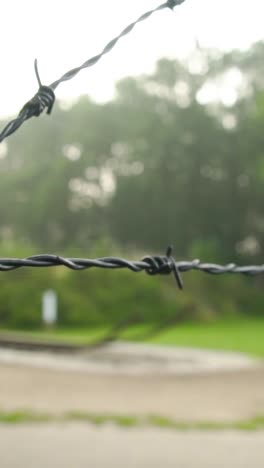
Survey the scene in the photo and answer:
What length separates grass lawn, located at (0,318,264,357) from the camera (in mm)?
4477

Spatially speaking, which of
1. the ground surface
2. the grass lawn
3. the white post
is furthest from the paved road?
the white post

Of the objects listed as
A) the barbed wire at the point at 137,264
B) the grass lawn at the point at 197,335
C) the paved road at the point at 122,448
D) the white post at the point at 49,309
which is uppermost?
the white post at the point at 49,309

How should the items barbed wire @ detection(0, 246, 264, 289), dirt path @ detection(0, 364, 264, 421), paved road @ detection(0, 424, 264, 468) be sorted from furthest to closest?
dirt path @ detection(0, 364, 264, 421) < paved road @ detection(0, 424, 264, 468) < barbed wire @ detection(0, 246, 264, 289)

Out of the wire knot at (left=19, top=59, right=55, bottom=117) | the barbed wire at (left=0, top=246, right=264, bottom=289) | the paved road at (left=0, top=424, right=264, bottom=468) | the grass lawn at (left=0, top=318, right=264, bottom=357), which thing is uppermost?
the grass lawn at (left=0, top=318, right=264, bottom=357)

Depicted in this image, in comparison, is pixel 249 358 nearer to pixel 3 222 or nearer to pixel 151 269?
pixel 151 269

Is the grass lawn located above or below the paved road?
above

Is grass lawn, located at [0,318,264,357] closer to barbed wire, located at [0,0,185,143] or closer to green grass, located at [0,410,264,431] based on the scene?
green grass, located at [0,410,264,431]

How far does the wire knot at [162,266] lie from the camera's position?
40 centimetres

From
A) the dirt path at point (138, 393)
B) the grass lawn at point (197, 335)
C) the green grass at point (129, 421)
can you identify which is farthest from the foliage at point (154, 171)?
the green grass at point (129, 421)

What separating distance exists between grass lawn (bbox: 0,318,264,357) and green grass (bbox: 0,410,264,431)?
204 cm

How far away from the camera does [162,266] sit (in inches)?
15.8

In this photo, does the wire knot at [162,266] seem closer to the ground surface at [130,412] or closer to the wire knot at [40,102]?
the wire knot at [40,102]

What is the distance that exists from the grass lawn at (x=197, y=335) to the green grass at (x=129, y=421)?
2042mm

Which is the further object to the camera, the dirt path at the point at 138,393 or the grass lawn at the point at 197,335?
the grass lawn at the point at 197,335
